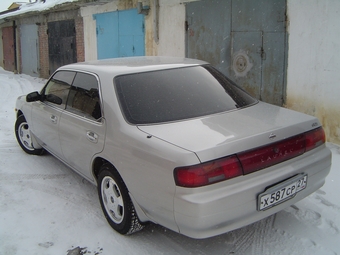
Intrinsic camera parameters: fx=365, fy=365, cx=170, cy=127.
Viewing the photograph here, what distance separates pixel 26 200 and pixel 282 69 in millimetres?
4534

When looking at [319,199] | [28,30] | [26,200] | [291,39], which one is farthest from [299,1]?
[28,30]

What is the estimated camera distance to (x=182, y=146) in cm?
247

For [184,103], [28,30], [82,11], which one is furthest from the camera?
[28,30]

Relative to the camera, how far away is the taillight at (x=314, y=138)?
293cm

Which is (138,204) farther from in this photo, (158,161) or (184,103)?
(184,103)

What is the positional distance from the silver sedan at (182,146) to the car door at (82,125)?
0.01m

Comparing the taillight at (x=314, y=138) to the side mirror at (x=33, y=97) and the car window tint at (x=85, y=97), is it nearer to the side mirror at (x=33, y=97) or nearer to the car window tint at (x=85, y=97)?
the car window tint at (x=85, y=97)

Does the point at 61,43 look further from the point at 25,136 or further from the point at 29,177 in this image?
the point at 29,177

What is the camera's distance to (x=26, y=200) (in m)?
3.89

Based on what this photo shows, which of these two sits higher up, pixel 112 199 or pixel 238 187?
pixel 238 187

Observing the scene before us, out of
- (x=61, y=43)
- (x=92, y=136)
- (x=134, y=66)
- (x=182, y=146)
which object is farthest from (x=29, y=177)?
(x=61, y=43)

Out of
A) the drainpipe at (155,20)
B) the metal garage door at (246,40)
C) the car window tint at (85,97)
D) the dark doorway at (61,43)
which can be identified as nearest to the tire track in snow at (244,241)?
the car window tint at (85,97)

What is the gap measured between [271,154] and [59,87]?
106 inches

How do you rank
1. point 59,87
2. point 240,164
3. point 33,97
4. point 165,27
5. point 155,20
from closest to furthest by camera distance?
point 240,164 < point 59,87 < point 33,97 < point 165,27 < point 155,20
